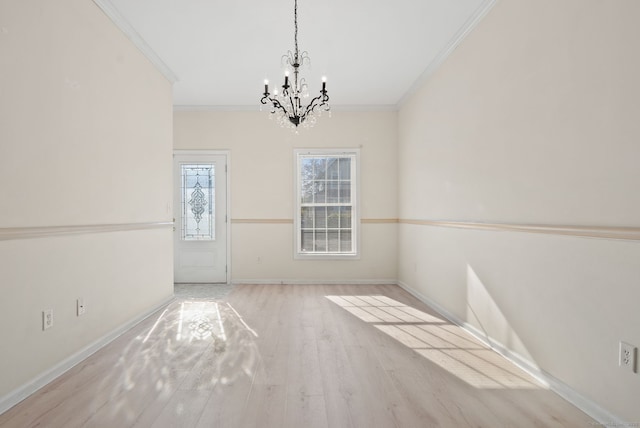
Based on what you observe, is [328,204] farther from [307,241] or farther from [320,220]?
[307,241]

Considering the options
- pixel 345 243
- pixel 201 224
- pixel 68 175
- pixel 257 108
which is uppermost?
pixel 257 108

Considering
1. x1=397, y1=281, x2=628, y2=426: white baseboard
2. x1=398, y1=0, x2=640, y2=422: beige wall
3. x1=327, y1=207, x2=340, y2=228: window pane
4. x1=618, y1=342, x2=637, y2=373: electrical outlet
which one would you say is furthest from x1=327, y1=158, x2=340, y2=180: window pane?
x1=618, y1=342, x2=637, y2=373: electrical outlet

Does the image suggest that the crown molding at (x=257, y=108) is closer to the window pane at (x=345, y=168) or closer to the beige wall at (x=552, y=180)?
the window pane at (x=345, y=168)

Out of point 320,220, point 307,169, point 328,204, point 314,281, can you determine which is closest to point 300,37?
point 307,169

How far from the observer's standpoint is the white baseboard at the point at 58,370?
83.6 inches

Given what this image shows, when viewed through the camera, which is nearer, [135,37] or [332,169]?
[135,37]

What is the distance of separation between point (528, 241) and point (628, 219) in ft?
2.52

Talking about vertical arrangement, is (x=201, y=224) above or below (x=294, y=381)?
above

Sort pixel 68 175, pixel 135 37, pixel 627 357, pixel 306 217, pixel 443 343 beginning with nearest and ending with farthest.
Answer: pixel 627 357 < pixel 68 175 < pixel 443 343 < pixel 135 37 < pixel 306 217

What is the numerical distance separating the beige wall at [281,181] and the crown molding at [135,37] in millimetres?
1340

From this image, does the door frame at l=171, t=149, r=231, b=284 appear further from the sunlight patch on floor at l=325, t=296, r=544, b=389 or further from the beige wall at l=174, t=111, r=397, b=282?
the sunlight patch on floor at l=325, t=296, r=544, b=389

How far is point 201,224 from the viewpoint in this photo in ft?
19.7

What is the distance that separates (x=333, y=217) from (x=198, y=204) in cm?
219

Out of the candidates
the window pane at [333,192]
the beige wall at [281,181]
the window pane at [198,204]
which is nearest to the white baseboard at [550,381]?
the beige wall at [281,181]
